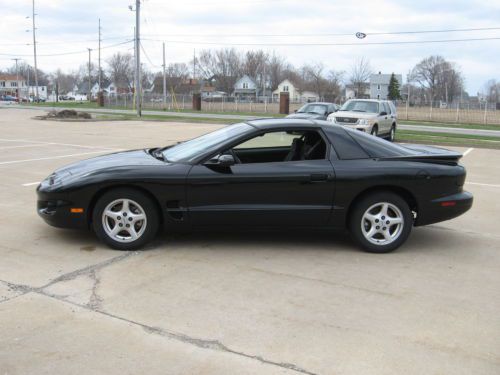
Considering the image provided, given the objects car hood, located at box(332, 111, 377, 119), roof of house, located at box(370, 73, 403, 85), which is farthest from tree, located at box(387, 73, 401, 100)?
car hood, located at box(332, 111, 377, 119)

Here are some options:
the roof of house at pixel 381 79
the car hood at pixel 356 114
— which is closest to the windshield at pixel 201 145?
the car hood at pixel 356 114

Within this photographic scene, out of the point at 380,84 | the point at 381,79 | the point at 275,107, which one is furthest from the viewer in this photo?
the point at 381,79

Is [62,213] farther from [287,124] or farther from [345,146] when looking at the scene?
[345,146]

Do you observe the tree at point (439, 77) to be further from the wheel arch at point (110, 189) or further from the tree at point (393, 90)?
the wheel arch at point (110, 189)

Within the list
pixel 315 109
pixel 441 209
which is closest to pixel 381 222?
pixel 441 209

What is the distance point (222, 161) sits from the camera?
5.21 m

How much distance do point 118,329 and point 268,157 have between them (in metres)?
3.16

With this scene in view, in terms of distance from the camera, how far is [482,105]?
41.7 m

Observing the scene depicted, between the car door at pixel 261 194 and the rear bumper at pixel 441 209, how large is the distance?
3.49 ft

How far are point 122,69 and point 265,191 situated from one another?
12019cm

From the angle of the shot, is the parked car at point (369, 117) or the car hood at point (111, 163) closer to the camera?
the car hood at point (111, 163)

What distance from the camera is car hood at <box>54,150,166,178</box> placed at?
5410mm

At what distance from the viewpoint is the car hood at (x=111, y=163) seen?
5410mm

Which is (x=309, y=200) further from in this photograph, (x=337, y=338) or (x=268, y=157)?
(x=337, y=338)
